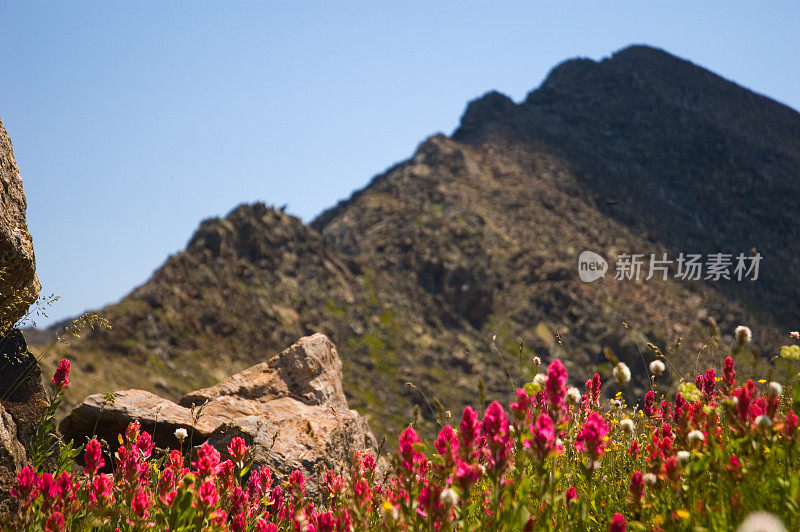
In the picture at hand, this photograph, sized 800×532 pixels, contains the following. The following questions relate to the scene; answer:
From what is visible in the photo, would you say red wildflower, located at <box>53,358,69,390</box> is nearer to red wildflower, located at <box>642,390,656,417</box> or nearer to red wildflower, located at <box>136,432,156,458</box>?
red wildflower, located at <box>136,432,156,458</box>

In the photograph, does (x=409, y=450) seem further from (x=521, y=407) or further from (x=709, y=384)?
(x=709, y=384)

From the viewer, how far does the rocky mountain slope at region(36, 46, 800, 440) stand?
117750 mm

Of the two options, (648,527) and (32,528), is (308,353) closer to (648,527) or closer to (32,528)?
(32,528)

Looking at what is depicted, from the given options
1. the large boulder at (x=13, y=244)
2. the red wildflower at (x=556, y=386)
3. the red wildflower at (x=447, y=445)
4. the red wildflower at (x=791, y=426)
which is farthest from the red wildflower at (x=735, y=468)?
the large boulder at (x=13, y=244)

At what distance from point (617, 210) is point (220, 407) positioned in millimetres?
198535

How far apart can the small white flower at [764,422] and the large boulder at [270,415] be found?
216 inches

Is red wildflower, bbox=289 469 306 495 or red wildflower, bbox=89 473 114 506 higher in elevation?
red wildflower, bbox=289 469 306 495

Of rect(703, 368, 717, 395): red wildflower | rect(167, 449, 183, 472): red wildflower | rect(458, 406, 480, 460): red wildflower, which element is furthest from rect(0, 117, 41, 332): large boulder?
rect(703, 368, 717, 395): red wildflower

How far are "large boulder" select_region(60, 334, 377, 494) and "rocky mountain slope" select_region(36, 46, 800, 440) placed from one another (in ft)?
289

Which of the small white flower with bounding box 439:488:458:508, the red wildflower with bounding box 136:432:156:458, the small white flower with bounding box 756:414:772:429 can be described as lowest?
the red wildflower with bounding box 136:432:156:458

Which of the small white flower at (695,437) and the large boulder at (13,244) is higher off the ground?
the small white flower at (695,437)

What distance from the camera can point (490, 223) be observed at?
589 feet

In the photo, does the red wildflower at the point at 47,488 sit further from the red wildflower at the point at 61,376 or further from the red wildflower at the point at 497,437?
the red wildflower at the point at 497,437

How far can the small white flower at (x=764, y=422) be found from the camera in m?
4.26
